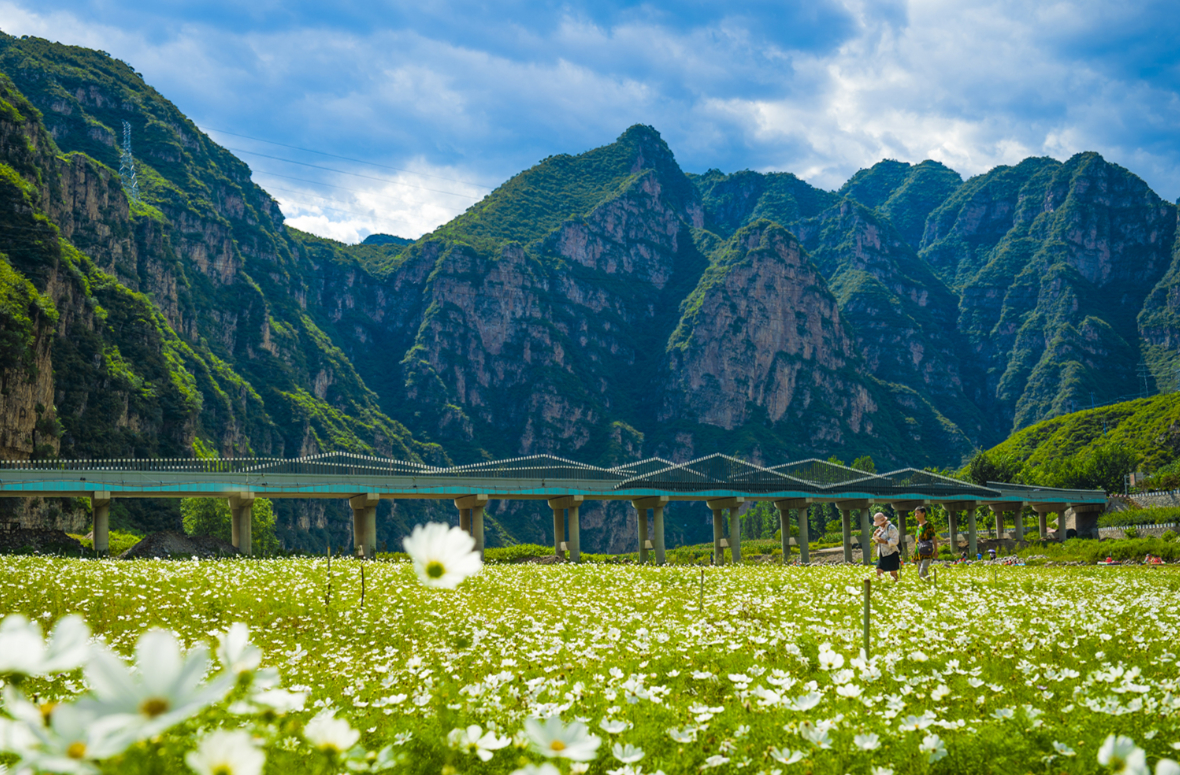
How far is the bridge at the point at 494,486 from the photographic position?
43656mm

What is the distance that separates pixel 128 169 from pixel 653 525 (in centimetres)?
17728

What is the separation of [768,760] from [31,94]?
9162 inches

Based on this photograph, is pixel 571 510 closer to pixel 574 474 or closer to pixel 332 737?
pixel 574 474

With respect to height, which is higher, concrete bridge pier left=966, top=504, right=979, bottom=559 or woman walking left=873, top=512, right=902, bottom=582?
woman walking left=873, top=512, right=902, bottom=582

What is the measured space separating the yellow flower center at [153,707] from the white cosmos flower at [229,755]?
0.50ft

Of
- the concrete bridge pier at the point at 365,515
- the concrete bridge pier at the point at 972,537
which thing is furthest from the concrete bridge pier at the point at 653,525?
the concrete bridge pier at the point at 972,537

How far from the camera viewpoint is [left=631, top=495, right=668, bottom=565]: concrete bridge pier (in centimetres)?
5477

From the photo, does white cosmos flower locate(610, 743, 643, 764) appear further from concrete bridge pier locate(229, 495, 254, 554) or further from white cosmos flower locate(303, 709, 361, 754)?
concrete bridge pier locate(229, 495, 254, 554)

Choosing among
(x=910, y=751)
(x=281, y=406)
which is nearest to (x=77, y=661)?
(x=910, y=751)

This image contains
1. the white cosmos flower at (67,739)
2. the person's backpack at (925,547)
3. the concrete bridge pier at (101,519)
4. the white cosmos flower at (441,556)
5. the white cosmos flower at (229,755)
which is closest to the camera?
the white cosmos flower at (67,739)

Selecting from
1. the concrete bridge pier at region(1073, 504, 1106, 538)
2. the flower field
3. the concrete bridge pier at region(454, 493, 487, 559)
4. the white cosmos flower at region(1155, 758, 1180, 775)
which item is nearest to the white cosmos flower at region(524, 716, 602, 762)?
the flower field

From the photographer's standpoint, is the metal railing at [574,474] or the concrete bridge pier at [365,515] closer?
the metal railing at [574,474]

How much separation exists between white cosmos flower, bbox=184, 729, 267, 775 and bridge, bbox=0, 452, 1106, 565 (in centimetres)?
4473

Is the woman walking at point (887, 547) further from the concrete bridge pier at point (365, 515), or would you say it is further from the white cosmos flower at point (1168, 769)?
the concrete bridge pier at point (365, 515)
